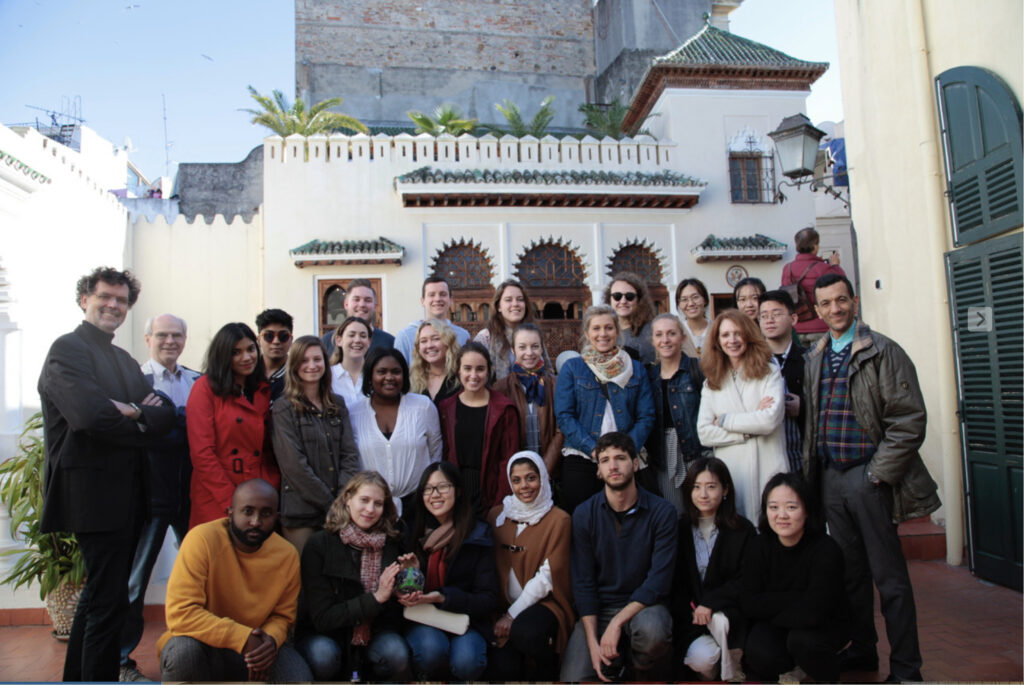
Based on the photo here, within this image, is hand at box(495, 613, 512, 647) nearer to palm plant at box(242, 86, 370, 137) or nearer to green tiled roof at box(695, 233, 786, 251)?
green tiled roof at box(695, 233, 786, 251)

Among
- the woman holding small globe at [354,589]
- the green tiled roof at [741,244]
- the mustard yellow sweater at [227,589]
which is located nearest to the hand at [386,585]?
the woman holding small globe at [354,589]

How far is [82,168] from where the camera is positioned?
11188 mm

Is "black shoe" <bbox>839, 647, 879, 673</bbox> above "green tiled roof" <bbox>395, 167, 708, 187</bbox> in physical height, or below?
below

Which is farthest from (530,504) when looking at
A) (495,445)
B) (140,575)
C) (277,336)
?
(140,575)

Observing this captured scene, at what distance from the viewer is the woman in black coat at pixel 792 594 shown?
3.07m

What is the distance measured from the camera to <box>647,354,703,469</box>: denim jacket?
12.7ft

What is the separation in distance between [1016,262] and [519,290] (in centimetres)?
313

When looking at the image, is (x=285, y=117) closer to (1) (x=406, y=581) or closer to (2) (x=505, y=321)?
(2) (x=505, y=321)

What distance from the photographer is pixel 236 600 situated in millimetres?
2961

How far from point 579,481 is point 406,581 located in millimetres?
1128

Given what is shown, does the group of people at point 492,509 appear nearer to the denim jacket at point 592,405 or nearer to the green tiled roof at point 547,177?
the denim jacket at point 592,405

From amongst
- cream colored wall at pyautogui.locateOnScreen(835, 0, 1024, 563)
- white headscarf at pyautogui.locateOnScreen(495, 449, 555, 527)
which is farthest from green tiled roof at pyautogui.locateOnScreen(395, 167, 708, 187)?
white headscarf at pyautogui.locateOnScreen(495, 449, 555, 527)

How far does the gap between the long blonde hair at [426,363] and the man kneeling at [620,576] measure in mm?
1138

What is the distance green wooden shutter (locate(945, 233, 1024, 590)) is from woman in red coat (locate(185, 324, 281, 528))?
448cm
